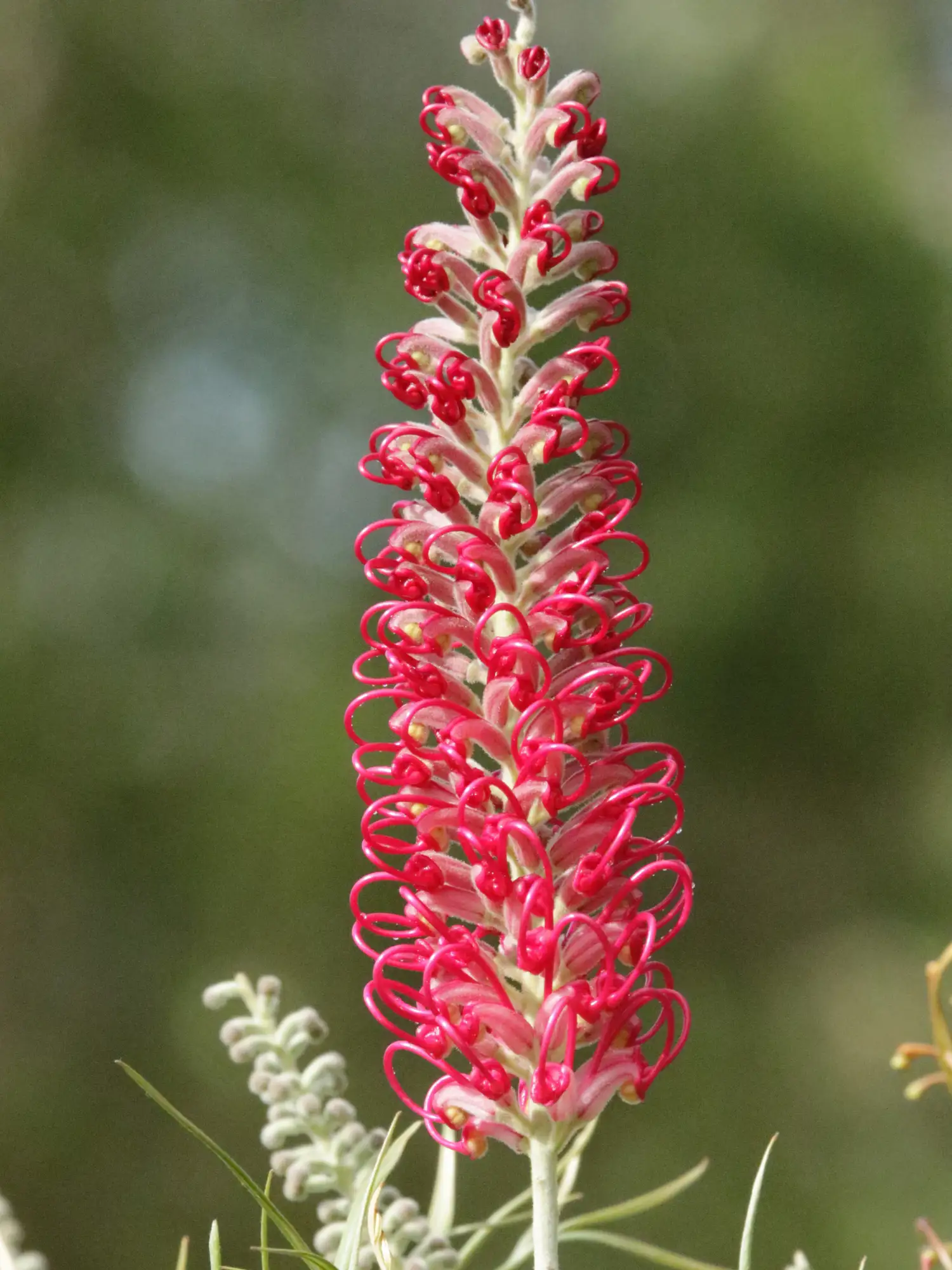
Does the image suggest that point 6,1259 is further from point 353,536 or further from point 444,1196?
point 353,536

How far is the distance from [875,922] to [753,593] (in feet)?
1.94

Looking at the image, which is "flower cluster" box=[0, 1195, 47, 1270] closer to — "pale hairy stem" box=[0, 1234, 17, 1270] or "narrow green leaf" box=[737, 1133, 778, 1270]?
"pale hairy stem" box=[0, 1234, 17, 1270]

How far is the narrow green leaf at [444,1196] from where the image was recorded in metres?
0.45

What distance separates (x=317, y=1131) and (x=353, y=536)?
1561 mm

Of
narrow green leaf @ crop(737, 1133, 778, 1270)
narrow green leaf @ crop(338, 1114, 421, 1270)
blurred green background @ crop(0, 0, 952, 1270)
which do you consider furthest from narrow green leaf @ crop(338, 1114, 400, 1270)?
blurred green background @ crop(0, 0, 952, 1270)

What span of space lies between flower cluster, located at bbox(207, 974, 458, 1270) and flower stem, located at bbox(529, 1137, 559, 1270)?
4cm

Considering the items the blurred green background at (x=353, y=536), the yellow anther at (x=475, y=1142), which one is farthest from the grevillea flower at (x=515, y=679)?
the blurred green background at (x=353, y=536)

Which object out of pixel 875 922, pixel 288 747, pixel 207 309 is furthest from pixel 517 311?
pixel 875 922

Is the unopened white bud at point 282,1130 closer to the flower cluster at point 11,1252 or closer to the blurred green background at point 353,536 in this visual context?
the flower cluster at point 11,1252

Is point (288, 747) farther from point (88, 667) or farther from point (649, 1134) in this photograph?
point (649, 1134)

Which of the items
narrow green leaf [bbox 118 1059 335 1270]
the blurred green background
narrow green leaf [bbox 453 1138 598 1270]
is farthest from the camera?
the blurred green background

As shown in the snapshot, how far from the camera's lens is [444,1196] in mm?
462

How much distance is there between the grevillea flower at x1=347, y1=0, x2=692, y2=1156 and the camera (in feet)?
1.24

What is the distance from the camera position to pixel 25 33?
1.95 meters
